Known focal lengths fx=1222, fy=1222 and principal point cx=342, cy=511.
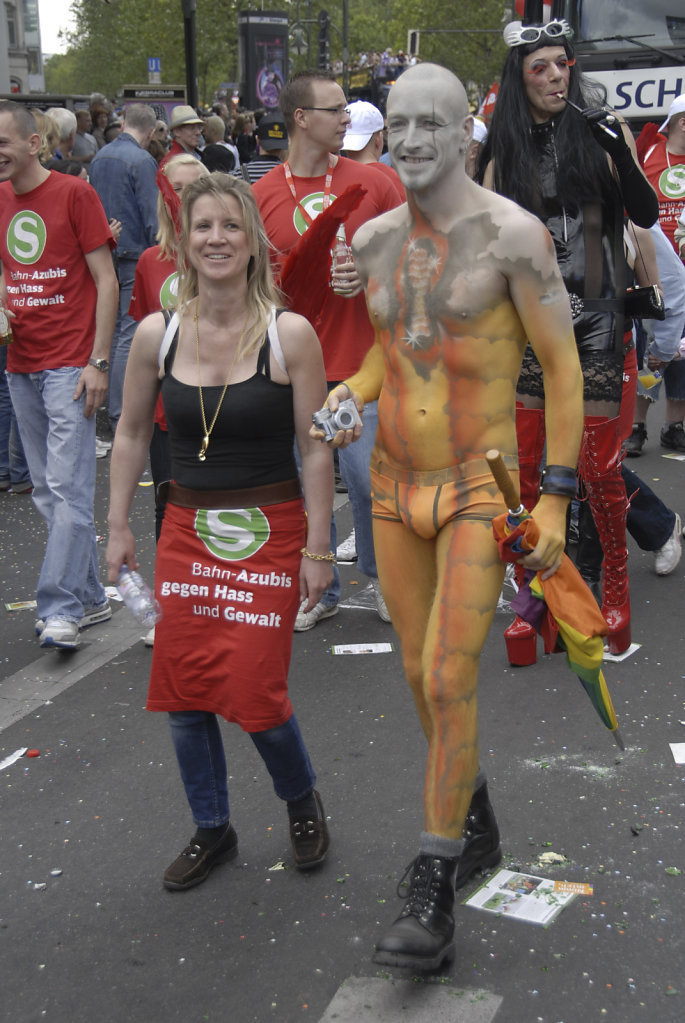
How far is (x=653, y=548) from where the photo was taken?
6.08 meters

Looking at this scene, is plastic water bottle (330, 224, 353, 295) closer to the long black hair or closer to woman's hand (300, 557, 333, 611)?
the long black hair

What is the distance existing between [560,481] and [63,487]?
3102 mm

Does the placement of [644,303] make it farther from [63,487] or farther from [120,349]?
[120,349]

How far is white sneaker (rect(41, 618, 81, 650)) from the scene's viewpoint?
17.7 feet

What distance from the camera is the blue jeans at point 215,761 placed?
3.46 m

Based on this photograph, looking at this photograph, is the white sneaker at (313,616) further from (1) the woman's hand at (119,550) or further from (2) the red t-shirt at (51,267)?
(1) the woman's hand at (119,550)

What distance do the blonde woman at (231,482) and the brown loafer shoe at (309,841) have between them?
24 cm

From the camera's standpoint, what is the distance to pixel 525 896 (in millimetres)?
3402

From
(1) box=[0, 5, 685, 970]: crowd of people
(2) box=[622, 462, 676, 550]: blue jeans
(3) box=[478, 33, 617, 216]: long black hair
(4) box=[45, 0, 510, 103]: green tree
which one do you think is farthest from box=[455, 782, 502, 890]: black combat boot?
(4) box=[45, 0, 510, 103]: green tree

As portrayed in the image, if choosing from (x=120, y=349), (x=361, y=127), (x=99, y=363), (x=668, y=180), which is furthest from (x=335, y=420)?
(x=120, y=349)

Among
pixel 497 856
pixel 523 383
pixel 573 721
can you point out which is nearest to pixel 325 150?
pixel 523 383

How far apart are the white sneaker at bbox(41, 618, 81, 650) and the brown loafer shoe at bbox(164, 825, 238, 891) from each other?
195cm

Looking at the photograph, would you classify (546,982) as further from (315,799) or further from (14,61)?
(14,61)

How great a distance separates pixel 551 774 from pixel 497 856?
664 millimetres
